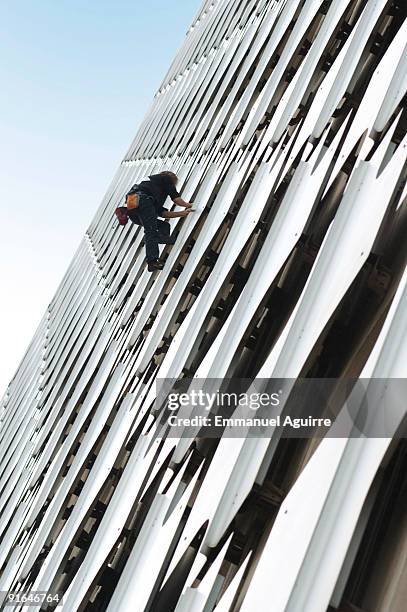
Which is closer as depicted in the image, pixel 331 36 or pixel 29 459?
pixel 331 36

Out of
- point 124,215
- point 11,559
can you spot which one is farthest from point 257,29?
point 11,559

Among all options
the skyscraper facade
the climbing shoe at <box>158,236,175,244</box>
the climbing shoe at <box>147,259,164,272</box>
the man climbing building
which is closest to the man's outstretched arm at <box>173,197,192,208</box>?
the man climbing building

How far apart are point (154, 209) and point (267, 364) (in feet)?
19.1

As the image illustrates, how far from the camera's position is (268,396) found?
384 cm

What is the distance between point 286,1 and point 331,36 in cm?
425

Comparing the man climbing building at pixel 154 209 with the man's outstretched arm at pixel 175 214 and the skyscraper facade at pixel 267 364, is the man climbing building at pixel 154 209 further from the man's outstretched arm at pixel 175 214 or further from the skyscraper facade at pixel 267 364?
the skyscraper facade at pixel 267 364

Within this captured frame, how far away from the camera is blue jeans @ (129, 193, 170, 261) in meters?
9.38

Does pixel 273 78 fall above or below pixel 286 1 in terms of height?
below

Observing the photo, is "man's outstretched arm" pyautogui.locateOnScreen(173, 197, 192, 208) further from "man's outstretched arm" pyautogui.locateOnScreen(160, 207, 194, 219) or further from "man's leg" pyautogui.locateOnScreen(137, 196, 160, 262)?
"man's leg" pyautogui.locateOnScreen(137, 196, 160, 262)

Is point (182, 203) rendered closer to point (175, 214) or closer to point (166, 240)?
point (175, 214)

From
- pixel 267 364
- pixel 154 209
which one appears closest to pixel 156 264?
pixel 154 209

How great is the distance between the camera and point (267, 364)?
13.3 ft

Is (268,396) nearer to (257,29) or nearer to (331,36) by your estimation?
(331,36)

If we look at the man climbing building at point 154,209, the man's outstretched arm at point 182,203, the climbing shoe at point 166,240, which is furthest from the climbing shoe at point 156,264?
the man's outstretched arm at point 182,203
